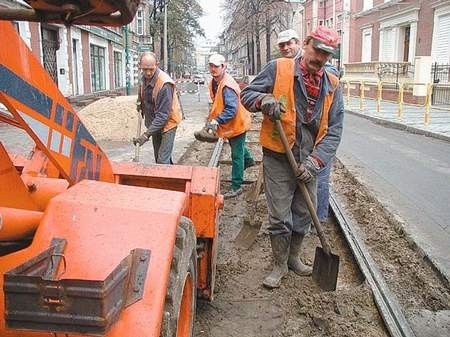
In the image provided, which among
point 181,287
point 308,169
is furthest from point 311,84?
point 181,287

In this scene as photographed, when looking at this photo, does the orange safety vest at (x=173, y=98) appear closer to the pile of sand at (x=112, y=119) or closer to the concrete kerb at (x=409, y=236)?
the concrete kerb at (x=409, y=236)

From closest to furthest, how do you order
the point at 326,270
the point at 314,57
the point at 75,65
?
1. the point at 314,57
2. the point at 326,270
3. the point at 75,65

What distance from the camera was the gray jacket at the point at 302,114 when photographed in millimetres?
4121

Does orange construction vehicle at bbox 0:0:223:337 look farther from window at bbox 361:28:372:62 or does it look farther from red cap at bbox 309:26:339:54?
window at bbox 361:28:372:62

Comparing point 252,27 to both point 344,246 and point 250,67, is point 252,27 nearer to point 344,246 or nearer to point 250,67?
point 250,67

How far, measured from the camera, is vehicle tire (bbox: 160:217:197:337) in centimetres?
211

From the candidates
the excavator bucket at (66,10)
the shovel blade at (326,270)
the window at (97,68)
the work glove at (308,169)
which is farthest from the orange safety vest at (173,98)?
the window at (97,68)

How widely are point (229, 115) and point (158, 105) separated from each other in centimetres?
105

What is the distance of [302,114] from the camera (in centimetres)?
414

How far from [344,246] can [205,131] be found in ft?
7.84

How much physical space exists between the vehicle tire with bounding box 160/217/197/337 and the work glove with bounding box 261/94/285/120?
1.54m

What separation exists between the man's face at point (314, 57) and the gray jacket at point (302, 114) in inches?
4.6

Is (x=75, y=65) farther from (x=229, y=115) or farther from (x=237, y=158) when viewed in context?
(x=229, y=115)

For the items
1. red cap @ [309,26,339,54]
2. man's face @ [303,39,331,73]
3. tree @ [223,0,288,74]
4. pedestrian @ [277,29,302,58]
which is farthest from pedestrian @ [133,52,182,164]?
tree @ [223,0,288,74]
